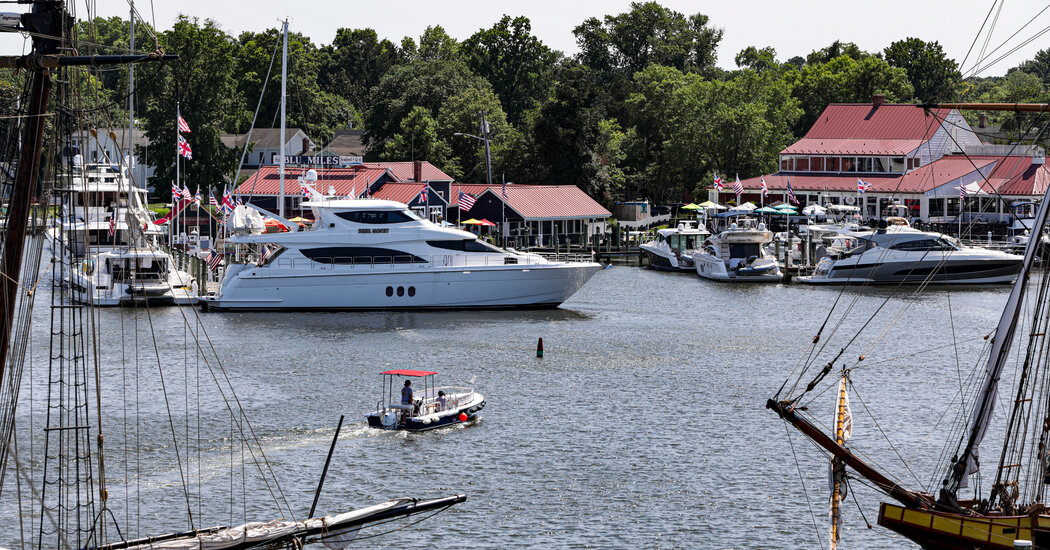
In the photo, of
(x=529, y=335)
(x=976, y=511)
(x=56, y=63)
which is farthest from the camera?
(x=529, y=335)

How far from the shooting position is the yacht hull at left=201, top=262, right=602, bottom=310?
217 ft

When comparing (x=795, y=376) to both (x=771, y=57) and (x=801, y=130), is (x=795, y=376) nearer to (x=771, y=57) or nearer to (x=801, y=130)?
(x=801, y=130)

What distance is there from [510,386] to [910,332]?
23633 mm

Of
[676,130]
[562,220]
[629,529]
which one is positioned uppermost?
[676,130]

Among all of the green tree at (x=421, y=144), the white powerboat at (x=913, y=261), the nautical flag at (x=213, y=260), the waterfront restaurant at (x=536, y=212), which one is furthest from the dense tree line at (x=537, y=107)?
the nautical flag at (x=213, y=260)

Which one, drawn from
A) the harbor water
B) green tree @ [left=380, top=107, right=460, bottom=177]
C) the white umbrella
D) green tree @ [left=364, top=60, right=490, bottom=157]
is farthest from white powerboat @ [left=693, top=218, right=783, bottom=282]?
green tree @ [left=364, top=60, right=490, bottom=157]

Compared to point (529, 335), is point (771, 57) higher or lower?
higher

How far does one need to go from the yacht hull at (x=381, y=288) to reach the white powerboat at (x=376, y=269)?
5cm

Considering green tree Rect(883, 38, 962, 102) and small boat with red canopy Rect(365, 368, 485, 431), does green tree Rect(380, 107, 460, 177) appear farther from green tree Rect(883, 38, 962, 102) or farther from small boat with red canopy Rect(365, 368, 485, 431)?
small boat with red canopy Rect(365, 368, 485, 431)

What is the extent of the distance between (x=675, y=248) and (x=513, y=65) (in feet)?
224

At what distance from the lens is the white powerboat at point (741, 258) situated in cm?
8488

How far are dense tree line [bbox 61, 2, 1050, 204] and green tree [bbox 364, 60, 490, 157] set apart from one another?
0.51 ft

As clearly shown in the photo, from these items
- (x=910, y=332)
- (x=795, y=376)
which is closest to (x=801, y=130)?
(x=910, y=332)

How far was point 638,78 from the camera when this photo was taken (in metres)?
143
